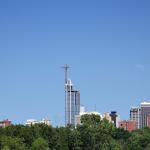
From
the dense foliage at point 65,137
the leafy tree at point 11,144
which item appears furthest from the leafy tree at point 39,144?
the leafy tree at point 11,144

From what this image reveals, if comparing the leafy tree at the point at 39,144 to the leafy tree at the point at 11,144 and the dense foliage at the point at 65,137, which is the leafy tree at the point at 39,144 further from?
the leafy tree at the point at 11,144

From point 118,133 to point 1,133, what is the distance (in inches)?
2032

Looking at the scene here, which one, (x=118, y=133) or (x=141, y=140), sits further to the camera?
(x=118, y=133)

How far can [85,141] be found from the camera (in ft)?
355

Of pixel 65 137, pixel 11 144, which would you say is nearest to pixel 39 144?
pixel 11 144

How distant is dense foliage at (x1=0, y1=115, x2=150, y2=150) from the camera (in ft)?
294

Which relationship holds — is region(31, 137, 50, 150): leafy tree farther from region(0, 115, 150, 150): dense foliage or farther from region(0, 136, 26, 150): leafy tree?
region(0, 136, 26, 150): leafy tree

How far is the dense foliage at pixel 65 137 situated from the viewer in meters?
89.6

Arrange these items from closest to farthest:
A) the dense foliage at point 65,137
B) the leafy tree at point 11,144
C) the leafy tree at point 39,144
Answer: the leafy tree at point 11,144 < the leafy tree at point 39,144 < the dense foliage at point 65,137

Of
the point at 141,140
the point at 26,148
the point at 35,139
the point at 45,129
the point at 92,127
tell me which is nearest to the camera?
the point at 26,148

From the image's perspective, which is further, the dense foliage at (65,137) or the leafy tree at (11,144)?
the dense foliage at (65,137)

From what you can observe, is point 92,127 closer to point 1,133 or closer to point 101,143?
point 101,143

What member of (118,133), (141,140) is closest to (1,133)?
(141,140)

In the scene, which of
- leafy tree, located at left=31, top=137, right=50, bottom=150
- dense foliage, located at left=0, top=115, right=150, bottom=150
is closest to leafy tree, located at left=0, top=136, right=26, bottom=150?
dense foliage, located at left=0, top=115, right=150, bottom=150
